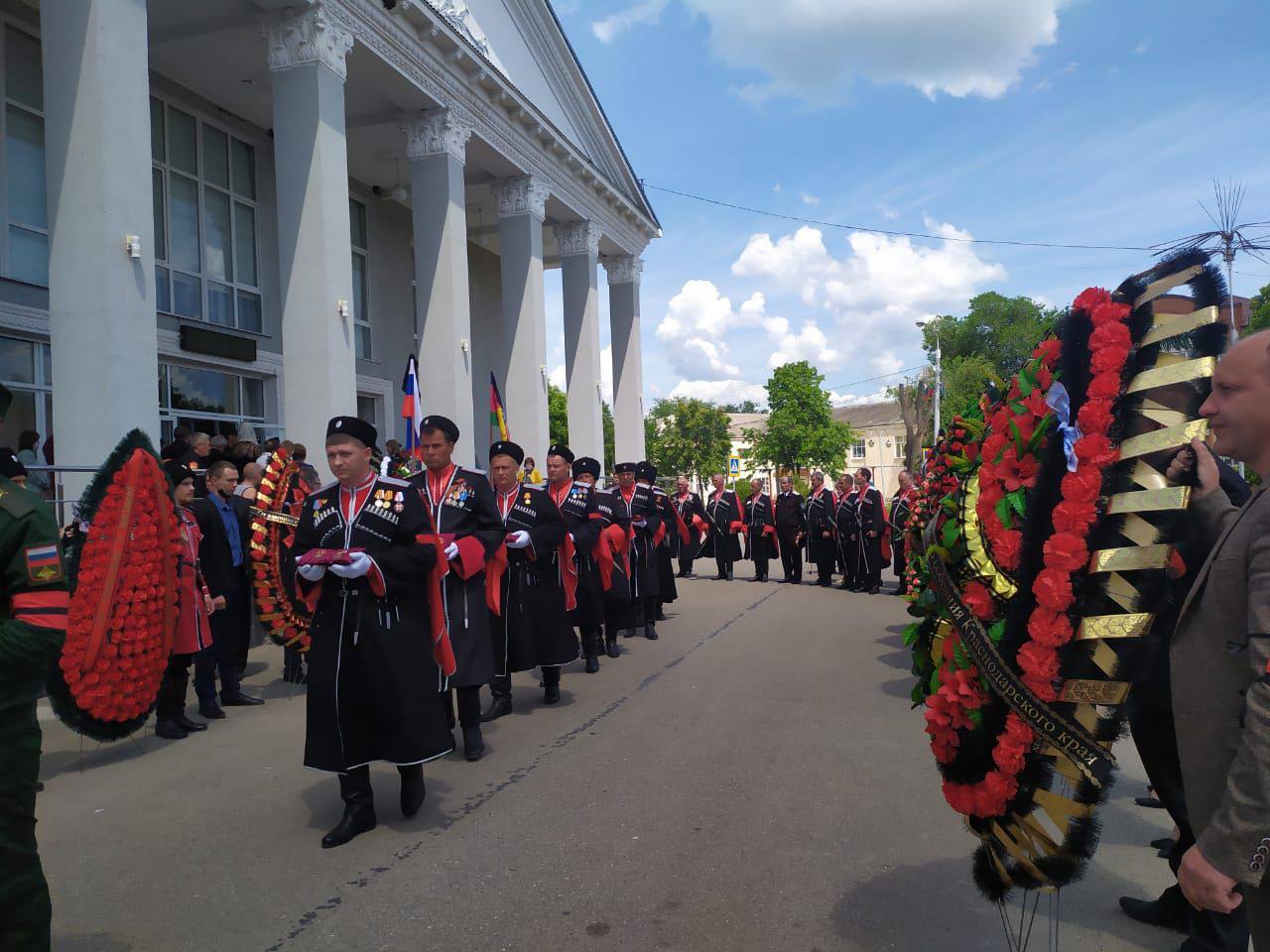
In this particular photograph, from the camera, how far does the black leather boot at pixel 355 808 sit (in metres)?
4.51

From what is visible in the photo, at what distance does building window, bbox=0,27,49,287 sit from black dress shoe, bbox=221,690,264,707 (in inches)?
346

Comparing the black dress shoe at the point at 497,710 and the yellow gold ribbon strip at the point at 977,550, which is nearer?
the yellow gold ribbon strip at the point at 977,550

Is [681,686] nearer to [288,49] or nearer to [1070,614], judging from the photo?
[1070,614]

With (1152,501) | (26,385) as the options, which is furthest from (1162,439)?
(26,385)

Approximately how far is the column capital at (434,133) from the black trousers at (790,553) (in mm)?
10261

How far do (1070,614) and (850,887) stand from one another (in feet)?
6.87

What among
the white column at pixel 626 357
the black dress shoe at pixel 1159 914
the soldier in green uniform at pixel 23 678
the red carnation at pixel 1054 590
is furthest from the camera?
the white column at pixel 626 357

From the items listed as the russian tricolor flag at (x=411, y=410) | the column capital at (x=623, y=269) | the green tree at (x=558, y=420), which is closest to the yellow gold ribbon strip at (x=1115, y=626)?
the russian tricolor flag at (x=411, y=410)

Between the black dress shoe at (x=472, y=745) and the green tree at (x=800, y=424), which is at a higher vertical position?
the green tree at (x=800, y=424)

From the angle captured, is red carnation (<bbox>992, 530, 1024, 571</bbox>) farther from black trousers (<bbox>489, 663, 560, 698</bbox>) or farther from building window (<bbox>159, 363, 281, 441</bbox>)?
building window (<bbox>159, 363, 281, 441</bbox>)

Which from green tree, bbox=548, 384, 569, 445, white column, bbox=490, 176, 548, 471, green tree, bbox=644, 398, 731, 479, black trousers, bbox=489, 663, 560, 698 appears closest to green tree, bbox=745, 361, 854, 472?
green tree, bbox=644, 398, 731, 479

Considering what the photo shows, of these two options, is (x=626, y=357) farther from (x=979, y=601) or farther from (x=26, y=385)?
(x=979, y=601)

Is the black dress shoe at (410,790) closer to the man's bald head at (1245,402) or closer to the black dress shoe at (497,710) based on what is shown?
the black dress shoe at (497,710)

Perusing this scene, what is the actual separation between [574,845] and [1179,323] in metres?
3.50
